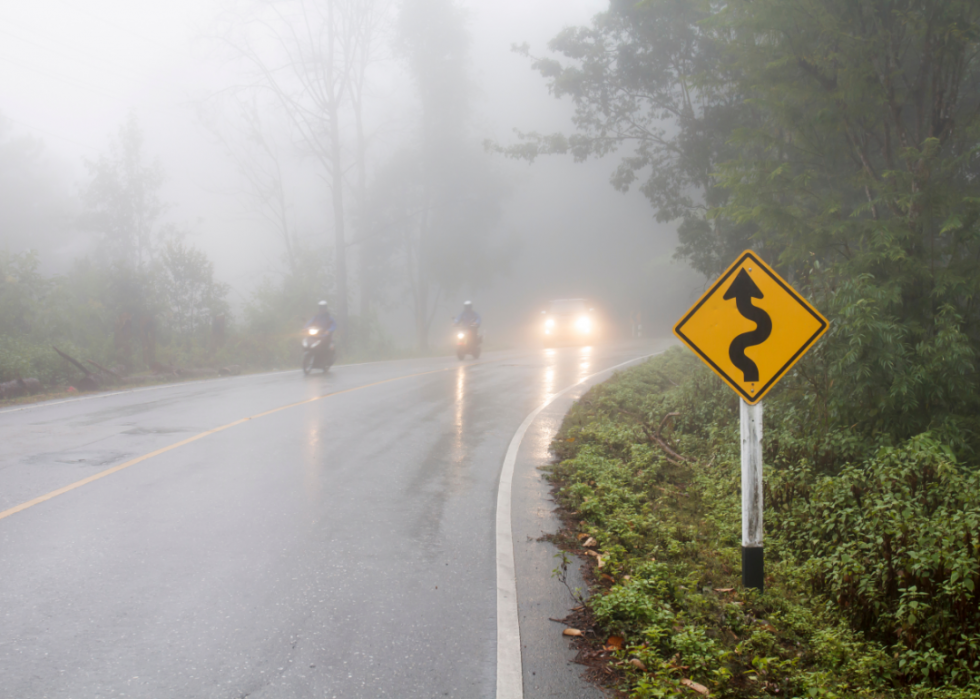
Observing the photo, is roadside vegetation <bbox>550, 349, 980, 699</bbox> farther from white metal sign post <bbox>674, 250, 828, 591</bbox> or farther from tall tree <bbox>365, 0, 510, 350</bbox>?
tall tree <bbox>365, 0, 510, 350</bbox>

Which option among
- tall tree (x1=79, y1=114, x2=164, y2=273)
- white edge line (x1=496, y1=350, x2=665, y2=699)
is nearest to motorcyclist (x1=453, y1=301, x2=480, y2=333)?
white edge line (x1=496, y1=350, x2=665, y2=699)

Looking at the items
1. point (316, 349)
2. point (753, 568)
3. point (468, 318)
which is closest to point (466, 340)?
point (468, 318)

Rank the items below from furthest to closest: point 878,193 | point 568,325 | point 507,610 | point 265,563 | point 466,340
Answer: point 568,325 < point 466,340 < point 878,193 < point 265,563 < point 507,610

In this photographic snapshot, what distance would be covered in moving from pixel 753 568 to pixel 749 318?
1.63m

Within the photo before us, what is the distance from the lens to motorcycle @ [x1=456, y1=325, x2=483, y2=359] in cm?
2425

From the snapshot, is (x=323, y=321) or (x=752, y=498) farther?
(x=323, y=321)

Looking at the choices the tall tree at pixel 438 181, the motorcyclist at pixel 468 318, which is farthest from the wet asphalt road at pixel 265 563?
the tall tree at pixel 438 181

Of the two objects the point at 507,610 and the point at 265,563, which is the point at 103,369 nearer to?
the point at 265,563

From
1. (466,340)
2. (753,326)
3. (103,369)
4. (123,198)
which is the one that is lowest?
(103,369)

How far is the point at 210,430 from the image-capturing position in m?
9.99

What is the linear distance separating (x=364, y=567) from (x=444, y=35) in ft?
123

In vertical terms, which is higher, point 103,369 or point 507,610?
point 103,369

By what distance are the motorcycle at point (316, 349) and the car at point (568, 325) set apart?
15827 millimetres

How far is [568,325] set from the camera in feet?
110
